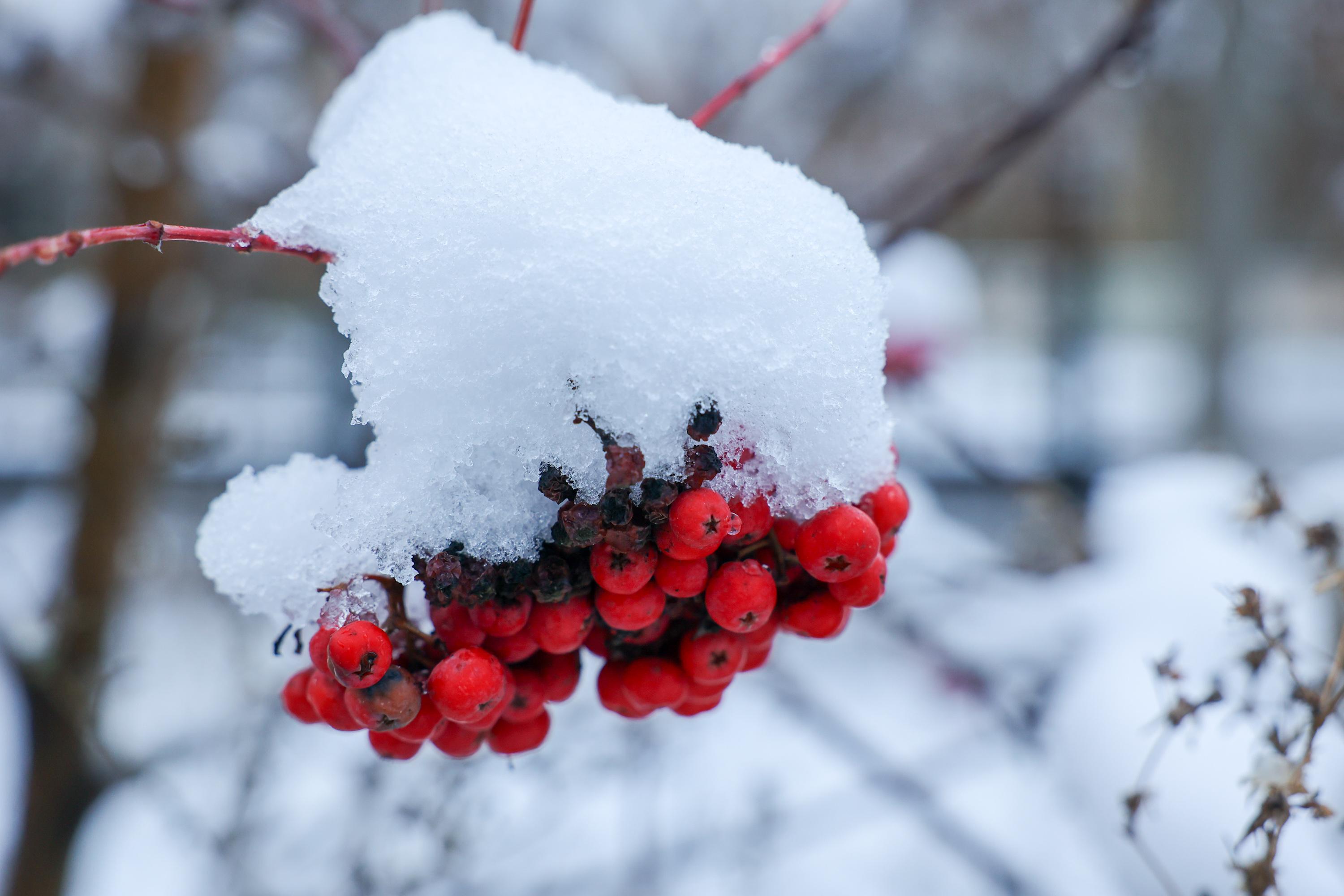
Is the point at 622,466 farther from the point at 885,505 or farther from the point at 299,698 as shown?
the point at 299,698

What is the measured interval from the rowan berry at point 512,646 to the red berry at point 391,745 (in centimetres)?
13

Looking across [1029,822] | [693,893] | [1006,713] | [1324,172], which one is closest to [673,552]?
[1006,713]

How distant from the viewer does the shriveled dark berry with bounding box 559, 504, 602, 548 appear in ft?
2.28

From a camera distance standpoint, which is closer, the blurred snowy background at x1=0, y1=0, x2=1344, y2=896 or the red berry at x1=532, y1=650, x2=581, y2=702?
the red berry at x1=532, y1=650, x2=581, y2=702

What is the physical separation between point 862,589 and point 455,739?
0.43m

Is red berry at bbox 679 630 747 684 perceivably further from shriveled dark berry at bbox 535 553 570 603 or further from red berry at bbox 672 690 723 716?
shriveled dark berry at bbox 535 553 570 603

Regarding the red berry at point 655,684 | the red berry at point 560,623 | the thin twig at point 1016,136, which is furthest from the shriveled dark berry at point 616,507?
the thin twig at point 1016,136

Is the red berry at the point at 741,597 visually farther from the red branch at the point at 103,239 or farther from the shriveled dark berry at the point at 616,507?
the red branch at the point at 103,239

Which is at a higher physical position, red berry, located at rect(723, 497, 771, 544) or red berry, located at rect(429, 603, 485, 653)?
red berry, located at rect(723, 497, 771, 544)

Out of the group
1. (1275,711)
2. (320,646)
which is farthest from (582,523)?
(1275,711)

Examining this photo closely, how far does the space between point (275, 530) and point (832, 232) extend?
23.7 inches

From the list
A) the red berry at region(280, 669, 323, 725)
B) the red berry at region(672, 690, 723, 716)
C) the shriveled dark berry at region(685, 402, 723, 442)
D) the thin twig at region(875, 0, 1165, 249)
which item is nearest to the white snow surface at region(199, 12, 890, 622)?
the shriveled dark berry at region(685, 402, 723, 442)

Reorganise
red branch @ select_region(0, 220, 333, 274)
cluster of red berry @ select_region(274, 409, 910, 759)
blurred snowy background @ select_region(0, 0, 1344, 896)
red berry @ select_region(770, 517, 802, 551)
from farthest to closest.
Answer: blurred snowy background @ select_region(0, 0, 1344, 896) < red berry @ select_region(770, 517, 802, 551) < cluster of red berry @ select_region(274, 409, 910, 759) < red branch @ select_region(0, 220, 333, 274)

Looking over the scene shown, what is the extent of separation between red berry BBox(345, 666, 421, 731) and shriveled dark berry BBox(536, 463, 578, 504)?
0.20 m
